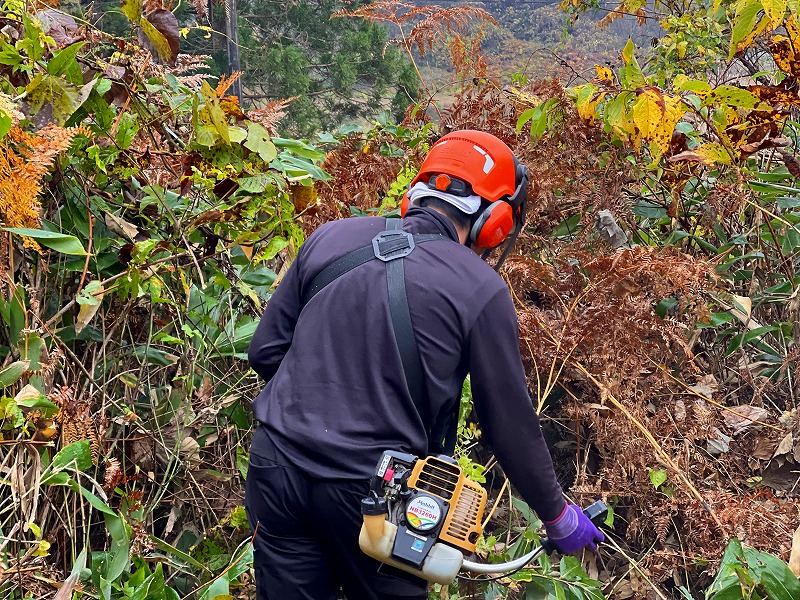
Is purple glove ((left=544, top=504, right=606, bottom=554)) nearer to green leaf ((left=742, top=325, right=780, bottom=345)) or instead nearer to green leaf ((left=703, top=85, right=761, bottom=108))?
green leaf ((left=742, top=325, right=780, bottom=345))

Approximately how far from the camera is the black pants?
222 centimetres

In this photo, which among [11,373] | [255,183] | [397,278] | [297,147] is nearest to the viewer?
[397,278]

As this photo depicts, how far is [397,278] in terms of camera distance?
2262 millimetres

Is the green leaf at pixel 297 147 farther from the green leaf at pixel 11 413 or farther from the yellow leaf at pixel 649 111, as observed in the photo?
the green leaf at pixel 11 413

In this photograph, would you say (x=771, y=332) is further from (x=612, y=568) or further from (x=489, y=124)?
(x=489, y=124)

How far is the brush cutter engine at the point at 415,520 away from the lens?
2.12 metres

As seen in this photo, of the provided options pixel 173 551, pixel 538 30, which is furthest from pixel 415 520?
pixel 538 30

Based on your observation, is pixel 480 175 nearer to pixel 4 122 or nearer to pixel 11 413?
pixel 4 122

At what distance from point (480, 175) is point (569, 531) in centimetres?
113

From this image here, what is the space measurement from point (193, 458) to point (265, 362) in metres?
0.91

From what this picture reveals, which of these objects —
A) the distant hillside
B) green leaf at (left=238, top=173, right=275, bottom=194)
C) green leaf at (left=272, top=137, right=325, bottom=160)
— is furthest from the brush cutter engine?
the distant hillside

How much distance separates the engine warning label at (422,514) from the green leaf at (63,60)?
1772mm

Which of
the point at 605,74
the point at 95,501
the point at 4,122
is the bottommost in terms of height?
the point at 95,501

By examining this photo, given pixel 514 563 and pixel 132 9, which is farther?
pixel 132 9
